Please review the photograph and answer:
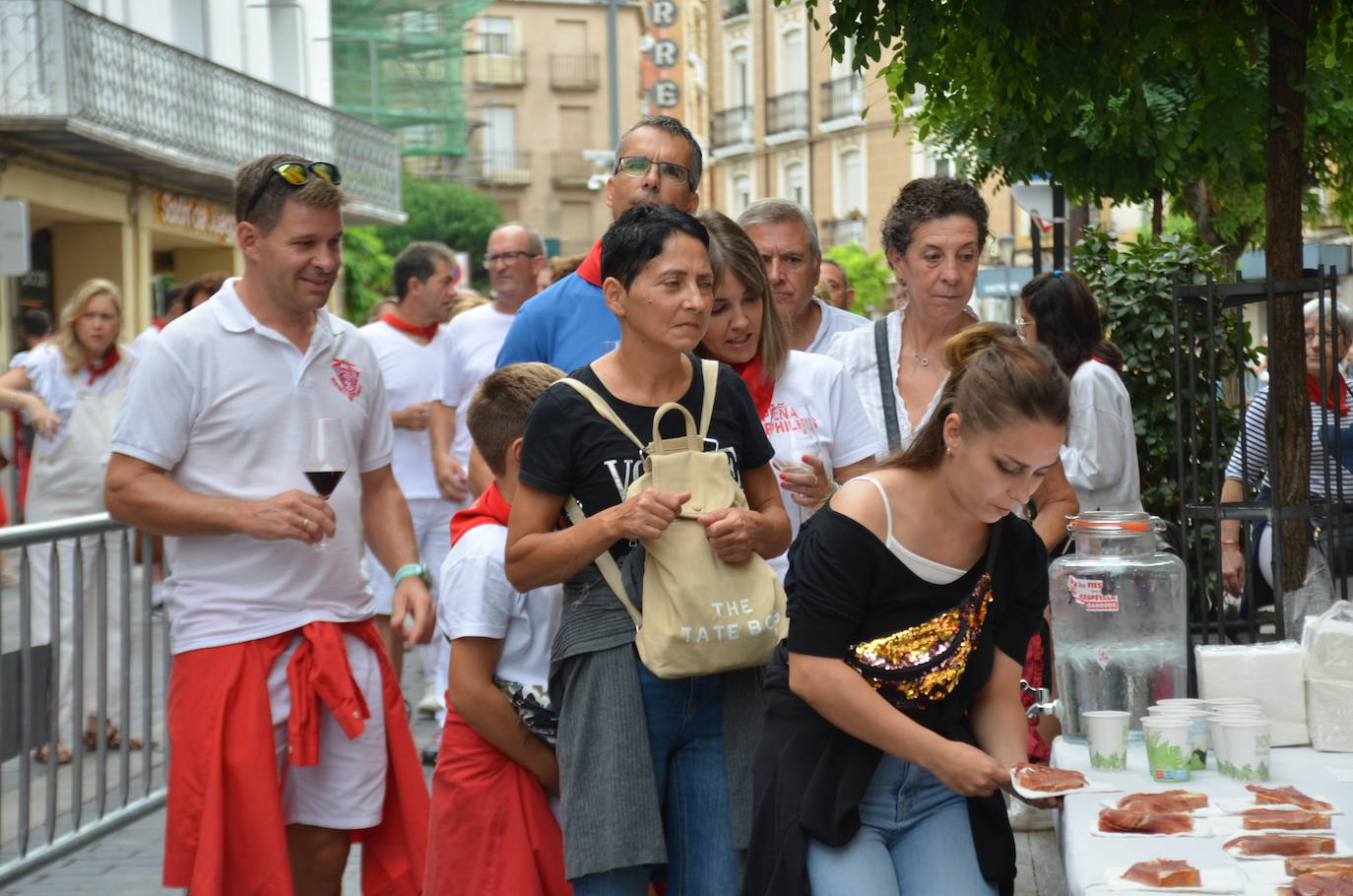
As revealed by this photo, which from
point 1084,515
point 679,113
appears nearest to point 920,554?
point 1084,515

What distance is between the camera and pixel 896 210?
552cm

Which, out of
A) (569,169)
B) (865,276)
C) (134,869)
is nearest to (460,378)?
(134,869)

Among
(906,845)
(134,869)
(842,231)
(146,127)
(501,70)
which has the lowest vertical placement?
(134,869)

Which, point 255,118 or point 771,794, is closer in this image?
point 771,794

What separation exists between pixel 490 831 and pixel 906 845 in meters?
1.19

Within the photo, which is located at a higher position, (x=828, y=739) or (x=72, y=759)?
(x=828, y=739)

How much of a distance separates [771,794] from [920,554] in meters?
0.56

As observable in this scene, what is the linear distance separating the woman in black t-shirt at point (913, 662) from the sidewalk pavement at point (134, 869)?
9.01ft

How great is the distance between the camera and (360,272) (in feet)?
126

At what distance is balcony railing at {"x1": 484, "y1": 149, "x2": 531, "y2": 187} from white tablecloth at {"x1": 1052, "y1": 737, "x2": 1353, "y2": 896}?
7928 cm

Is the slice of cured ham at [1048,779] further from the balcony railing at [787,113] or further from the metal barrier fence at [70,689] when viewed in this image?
the balcony railing at [787,113]

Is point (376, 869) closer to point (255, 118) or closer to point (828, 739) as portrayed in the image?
point (828, 739)

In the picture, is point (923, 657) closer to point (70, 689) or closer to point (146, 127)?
point (70, 689)

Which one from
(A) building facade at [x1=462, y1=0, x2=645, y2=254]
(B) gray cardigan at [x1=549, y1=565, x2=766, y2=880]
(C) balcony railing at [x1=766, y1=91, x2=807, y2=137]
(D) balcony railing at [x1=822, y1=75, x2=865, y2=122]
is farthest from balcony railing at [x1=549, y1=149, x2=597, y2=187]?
(B) gray cardigan at [x1=549, y1=565, x2=766, y2=880]
